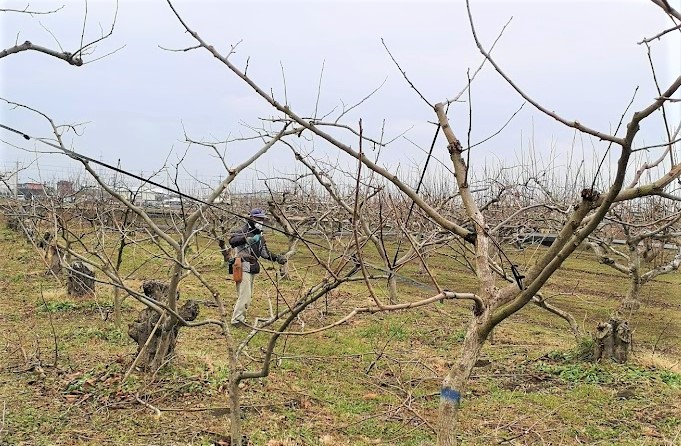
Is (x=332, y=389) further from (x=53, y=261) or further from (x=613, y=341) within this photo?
(x=53, y=261)

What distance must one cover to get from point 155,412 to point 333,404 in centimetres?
132

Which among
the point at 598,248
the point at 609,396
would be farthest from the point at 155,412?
the point at 598,248

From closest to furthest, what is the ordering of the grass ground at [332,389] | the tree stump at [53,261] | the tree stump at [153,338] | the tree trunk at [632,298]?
the grass ground at [332,389]
the tree stump at [153,338]
the tree trunk at [632,298]
the tree stump at [53,261]

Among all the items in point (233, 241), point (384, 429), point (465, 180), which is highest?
point (465, 180)

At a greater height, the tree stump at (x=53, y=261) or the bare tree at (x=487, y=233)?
the bare tree at (x=487, y=233)

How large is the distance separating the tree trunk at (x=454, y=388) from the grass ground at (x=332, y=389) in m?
0.38

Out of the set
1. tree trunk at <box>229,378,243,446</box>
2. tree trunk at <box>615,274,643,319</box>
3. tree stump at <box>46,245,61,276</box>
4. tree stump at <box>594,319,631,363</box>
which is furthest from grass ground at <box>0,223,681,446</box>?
tree stump at <box>46,245,61,276</box>

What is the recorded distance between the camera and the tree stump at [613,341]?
17.8ft

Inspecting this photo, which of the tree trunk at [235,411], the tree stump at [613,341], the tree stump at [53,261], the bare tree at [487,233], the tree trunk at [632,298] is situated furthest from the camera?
the tree stump at [53,261]

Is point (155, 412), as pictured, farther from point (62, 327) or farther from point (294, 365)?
point (62, 327)

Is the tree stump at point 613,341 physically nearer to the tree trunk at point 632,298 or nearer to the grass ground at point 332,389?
the grass ground at point 332,389

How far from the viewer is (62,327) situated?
256 inches

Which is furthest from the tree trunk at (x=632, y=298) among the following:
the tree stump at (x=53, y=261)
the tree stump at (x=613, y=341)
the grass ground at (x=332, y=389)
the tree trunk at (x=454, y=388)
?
the tree stump at (x=53, y=261)

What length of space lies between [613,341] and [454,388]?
4.36 meters
